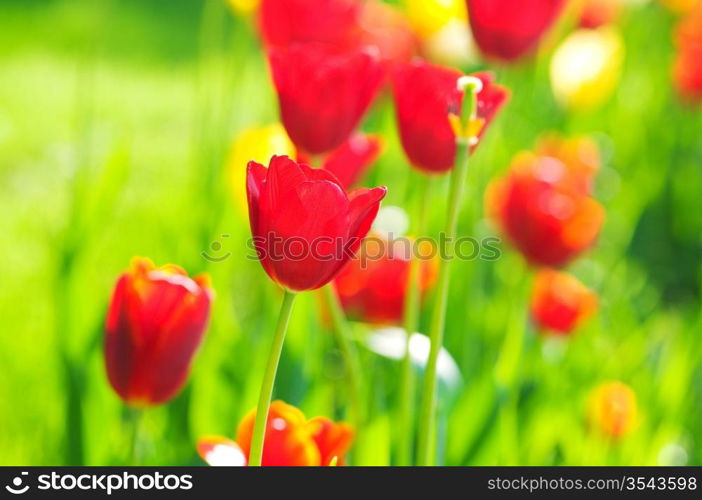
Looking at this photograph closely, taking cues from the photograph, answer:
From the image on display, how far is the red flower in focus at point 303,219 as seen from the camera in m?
0.50

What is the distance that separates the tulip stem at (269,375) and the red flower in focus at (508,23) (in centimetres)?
48

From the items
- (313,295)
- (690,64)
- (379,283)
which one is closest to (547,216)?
(379,283)

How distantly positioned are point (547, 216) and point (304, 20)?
1.23ft

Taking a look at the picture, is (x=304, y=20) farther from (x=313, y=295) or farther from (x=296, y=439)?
(x=296, y=439)

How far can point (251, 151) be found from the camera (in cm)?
110

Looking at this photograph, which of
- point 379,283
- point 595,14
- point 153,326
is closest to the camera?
point 153,326

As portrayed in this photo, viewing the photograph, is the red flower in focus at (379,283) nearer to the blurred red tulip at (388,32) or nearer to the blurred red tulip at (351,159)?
the blurred red tulip at (351,159)

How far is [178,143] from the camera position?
8.27 feet

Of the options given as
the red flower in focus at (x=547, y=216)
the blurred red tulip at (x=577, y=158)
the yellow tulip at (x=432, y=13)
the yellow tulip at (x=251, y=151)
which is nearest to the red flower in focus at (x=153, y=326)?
the yellow tulip at (x=251, y=151)

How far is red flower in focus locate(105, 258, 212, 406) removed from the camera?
630 mm
